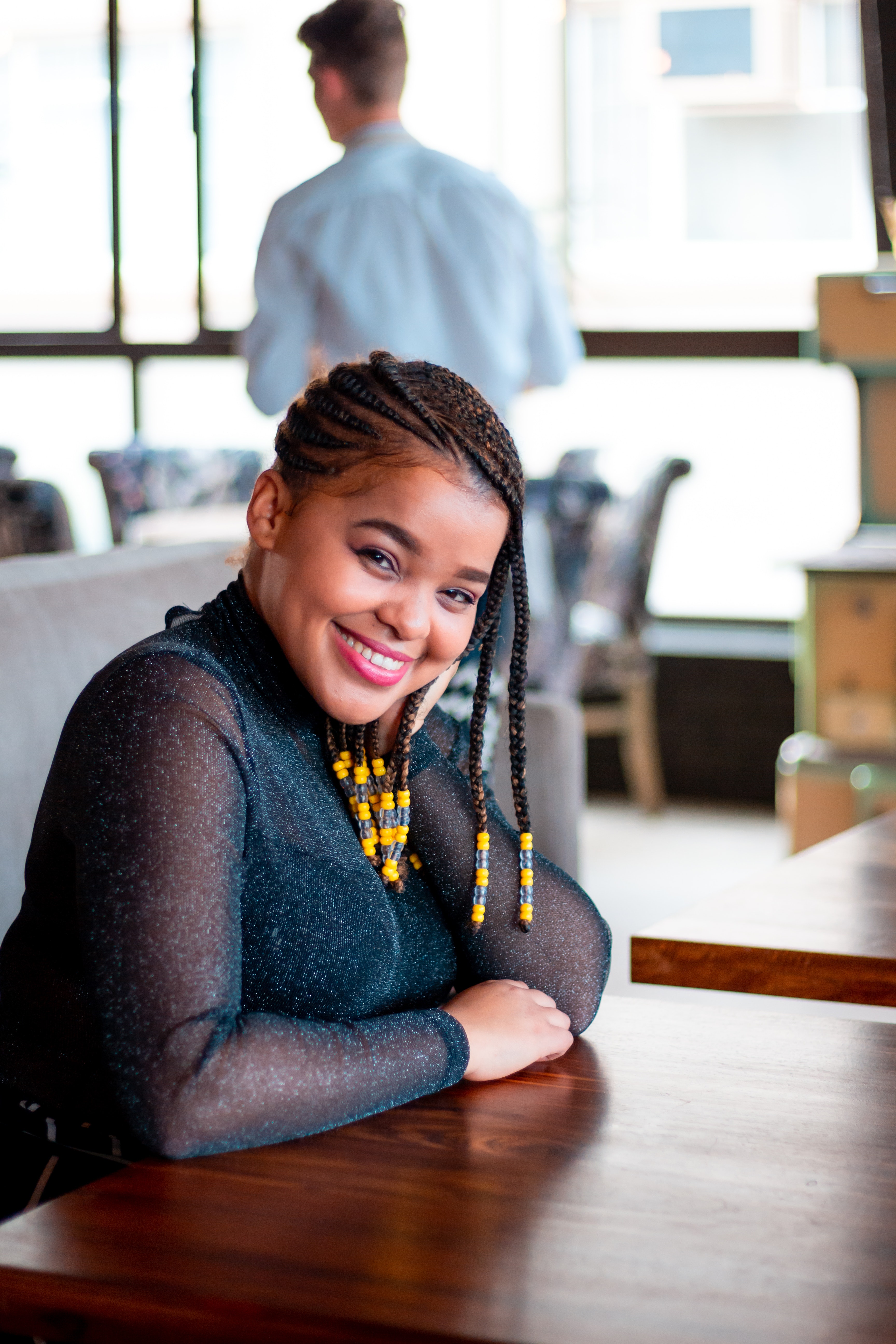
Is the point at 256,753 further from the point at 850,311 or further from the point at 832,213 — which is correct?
the point at 832,213

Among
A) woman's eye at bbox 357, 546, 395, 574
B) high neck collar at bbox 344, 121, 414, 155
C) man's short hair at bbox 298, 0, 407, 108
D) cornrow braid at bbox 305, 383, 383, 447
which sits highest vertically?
man's short hair at bbox 298, 0, 407, 108

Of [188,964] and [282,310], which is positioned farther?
[282,310]

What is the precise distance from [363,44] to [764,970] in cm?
193

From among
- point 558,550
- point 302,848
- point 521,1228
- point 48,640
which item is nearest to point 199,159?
point 558,550

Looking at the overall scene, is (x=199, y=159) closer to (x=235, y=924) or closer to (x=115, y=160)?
(x=115, y=160)

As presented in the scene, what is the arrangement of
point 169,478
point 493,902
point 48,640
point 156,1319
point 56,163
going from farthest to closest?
point 56,163
point 169,478
point 48,640
point 493,902
point 156,1319

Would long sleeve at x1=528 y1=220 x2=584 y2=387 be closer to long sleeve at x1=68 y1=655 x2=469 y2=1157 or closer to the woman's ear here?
the woman's ear

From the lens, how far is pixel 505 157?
4.75 meters

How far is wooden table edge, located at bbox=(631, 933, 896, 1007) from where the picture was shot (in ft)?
3.86

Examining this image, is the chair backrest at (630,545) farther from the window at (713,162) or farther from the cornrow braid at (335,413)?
the cornrow braid at (335,413)

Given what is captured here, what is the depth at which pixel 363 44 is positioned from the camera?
8.55ft

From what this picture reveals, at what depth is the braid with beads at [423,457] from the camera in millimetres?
1006

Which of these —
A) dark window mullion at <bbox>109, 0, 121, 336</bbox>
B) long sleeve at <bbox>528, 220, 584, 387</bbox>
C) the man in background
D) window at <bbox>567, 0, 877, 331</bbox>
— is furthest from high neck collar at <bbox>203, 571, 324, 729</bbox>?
dark window mullion at <bbox>109, 0, 121, 336</bbox>

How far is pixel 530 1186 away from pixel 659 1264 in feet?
0.35
